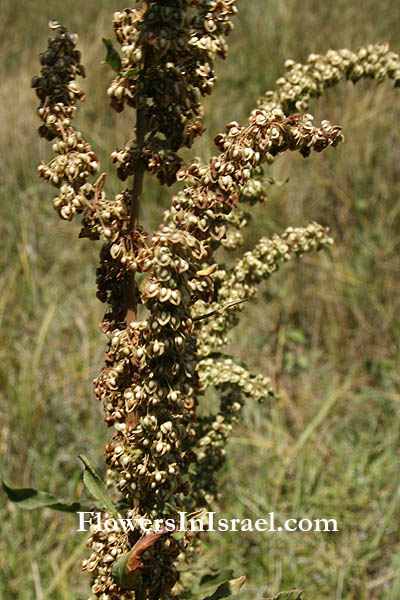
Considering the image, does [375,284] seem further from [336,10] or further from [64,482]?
[336,10]

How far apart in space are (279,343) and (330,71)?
8.34ft

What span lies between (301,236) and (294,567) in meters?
1.69

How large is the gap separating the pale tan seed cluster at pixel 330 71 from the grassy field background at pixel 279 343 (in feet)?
5.26

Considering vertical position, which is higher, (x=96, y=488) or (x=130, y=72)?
(x=130, y=72)

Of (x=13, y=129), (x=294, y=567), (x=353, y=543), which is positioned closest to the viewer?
(x=294, y=567)

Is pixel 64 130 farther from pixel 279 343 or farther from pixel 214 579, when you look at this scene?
pixel 279 343

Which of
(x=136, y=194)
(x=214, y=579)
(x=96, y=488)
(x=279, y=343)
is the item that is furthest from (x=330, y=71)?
(x=279, y=343)

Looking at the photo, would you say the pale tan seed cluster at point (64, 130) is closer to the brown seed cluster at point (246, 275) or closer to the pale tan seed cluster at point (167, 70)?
the pale tan seed cluster at point (167, 70)

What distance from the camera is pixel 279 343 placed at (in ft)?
12.2

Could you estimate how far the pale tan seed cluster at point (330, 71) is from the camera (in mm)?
1293

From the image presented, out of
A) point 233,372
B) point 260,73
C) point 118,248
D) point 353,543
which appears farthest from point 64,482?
point 260,73

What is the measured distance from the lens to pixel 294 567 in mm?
2551

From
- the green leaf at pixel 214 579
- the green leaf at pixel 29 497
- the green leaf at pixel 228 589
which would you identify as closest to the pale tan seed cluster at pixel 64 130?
the green leaf at pixel 29 497

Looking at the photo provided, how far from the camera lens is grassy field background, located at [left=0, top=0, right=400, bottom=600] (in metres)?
2.70
